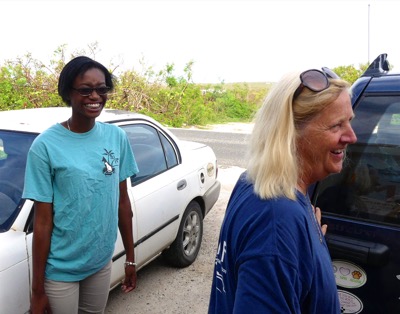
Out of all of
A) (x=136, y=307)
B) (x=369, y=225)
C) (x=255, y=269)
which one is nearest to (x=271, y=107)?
(x=255, y=269)

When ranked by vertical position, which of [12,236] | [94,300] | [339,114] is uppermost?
[339,114]

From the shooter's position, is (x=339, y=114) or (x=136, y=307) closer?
(x=339, y=114)

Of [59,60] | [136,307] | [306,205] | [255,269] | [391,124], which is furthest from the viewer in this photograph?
[59,60]

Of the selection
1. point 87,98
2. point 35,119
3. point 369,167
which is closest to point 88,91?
point 87,98

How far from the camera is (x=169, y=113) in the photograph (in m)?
18.0

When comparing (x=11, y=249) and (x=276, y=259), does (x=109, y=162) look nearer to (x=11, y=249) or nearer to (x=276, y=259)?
(x=11, y=249)

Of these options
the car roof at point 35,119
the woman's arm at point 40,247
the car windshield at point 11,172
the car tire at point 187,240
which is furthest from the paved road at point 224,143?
the woman's arm at point 40,247

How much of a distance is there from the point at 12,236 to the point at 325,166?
1.76 m

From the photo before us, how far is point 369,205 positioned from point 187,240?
93.9 inches

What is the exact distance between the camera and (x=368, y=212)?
2.04m

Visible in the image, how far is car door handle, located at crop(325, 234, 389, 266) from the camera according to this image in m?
1.88

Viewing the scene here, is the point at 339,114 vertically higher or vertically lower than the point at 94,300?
higher

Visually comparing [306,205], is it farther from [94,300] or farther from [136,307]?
[136,307]

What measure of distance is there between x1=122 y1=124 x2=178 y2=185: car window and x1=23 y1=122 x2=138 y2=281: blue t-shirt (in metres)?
1.20
